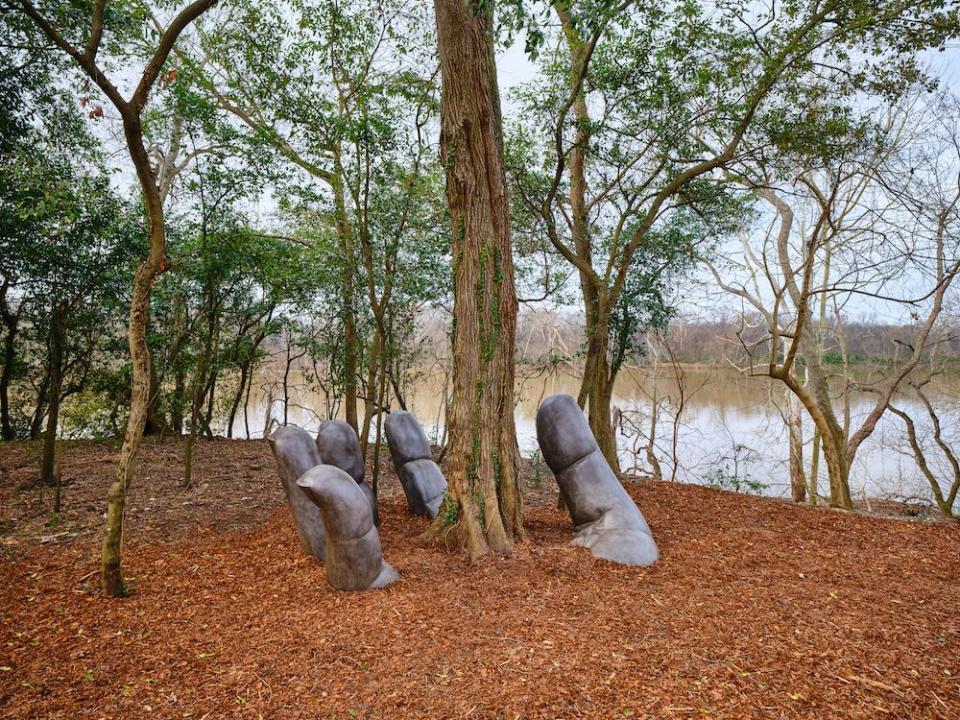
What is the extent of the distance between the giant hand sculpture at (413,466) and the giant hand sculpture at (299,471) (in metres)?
1.42

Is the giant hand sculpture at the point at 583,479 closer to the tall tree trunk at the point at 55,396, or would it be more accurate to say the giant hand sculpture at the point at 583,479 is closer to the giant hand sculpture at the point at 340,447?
the giant hand sculpture at the point at 340,447

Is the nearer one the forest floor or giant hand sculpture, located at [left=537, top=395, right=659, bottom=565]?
the forest floor

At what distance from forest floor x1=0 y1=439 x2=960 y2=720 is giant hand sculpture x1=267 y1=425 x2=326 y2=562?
169mm

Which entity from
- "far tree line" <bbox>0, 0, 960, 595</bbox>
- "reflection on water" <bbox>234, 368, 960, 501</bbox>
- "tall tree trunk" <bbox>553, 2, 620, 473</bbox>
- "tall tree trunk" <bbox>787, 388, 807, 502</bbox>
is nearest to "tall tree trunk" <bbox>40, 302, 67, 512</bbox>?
"far tree line" <bbox>0, 0, 960, 595</bbox>

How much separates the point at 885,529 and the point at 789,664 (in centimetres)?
337

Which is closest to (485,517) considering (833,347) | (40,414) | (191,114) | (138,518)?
(138,518)

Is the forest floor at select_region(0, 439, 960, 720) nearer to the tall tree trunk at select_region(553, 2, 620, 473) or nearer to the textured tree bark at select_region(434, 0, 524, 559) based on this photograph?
the textured tree bark at select_region(434, 0, 524, 559)

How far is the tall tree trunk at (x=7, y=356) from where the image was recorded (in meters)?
7.74

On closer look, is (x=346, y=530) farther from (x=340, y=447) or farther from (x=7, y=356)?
(x=7, y=356)

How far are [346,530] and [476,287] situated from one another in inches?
75.3

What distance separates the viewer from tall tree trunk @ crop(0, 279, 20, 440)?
7742 millimetres

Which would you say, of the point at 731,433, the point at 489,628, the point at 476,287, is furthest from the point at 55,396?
the point at 731,433

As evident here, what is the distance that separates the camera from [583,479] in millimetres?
Result: 4699

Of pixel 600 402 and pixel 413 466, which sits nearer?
pixel 413 466
